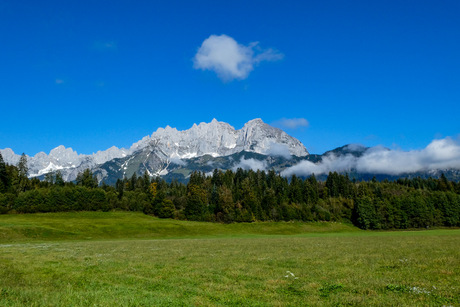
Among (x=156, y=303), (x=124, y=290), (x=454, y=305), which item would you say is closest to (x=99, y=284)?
(x=124, y=290)

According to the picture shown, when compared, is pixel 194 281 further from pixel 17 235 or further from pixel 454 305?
pixel 17 235

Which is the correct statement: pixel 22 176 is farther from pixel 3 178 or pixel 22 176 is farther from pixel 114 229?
pixel 114 229

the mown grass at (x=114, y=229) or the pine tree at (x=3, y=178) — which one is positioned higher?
the pine tree at (x=3, y=178)

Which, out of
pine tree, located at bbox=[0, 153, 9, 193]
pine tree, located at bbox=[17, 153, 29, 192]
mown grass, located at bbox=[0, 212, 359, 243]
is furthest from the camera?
pine tree, located at bbox=[17, 153, 29, 192]

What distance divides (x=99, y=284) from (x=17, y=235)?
211 feet

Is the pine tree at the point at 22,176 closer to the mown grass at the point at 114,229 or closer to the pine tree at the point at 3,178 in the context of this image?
the pine tree at the point at 3,178

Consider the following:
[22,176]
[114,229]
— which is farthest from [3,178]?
[114,229]

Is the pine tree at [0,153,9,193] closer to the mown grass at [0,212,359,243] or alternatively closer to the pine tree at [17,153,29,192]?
the pine tree at [17,153,29,192]

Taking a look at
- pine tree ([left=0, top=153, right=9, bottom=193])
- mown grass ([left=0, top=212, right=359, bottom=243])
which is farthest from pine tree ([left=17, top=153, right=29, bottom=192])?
mown grass ([left=0, top=212, right=359, bottom=243])

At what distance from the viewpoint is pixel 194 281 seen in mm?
18203

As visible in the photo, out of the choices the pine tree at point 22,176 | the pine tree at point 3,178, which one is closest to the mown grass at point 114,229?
the pine tree at point 3,178

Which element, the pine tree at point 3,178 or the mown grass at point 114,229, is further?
the pine tree at point 3,178

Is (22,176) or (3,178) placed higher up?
(22,176)

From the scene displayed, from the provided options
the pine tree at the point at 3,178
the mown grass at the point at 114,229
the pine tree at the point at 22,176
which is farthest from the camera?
the pine tree at the point at 22,176
